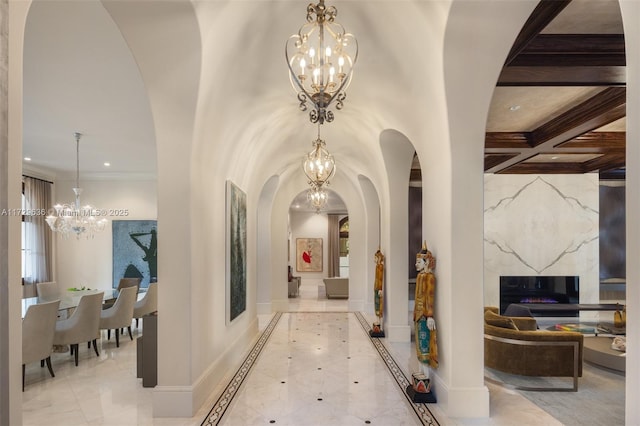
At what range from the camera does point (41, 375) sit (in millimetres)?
5438

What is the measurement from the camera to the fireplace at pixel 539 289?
10.4m

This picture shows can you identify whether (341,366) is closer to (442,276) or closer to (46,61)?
(442,276)

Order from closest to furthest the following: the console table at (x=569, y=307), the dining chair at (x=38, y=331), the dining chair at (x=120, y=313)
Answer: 1. the dining chair at (x=38, y=331)
2. the dining chair at (x=120, y=313)
3. the console table at (x=569, y=307)

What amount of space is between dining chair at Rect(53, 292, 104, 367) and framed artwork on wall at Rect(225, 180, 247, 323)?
2.16 metres

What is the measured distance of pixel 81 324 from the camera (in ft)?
19.4

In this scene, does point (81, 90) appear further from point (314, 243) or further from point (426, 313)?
point (314, 243)

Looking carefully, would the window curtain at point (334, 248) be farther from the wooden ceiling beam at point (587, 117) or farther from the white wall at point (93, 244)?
the wooden ceiling beam at point (587, 117)

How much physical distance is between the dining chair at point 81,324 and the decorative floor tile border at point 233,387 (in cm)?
251

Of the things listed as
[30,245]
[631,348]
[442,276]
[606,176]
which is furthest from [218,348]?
[606,176]

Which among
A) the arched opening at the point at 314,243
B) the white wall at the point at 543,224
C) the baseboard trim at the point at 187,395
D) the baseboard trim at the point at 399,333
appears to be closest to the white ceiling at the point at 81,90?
the baseboard trim at the point at 187,395

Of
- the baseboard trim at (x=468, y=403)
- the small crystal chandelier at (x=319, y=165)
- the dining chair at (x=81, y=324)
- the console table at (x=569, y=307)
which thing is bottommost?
the console table at (x=569, y=307)

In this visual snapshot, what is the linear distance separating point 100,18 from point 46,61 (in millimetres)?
1344

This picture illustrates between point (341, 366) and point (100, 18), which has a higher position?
point (100, 18)

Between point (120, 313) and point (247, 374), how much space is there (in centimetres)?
294
